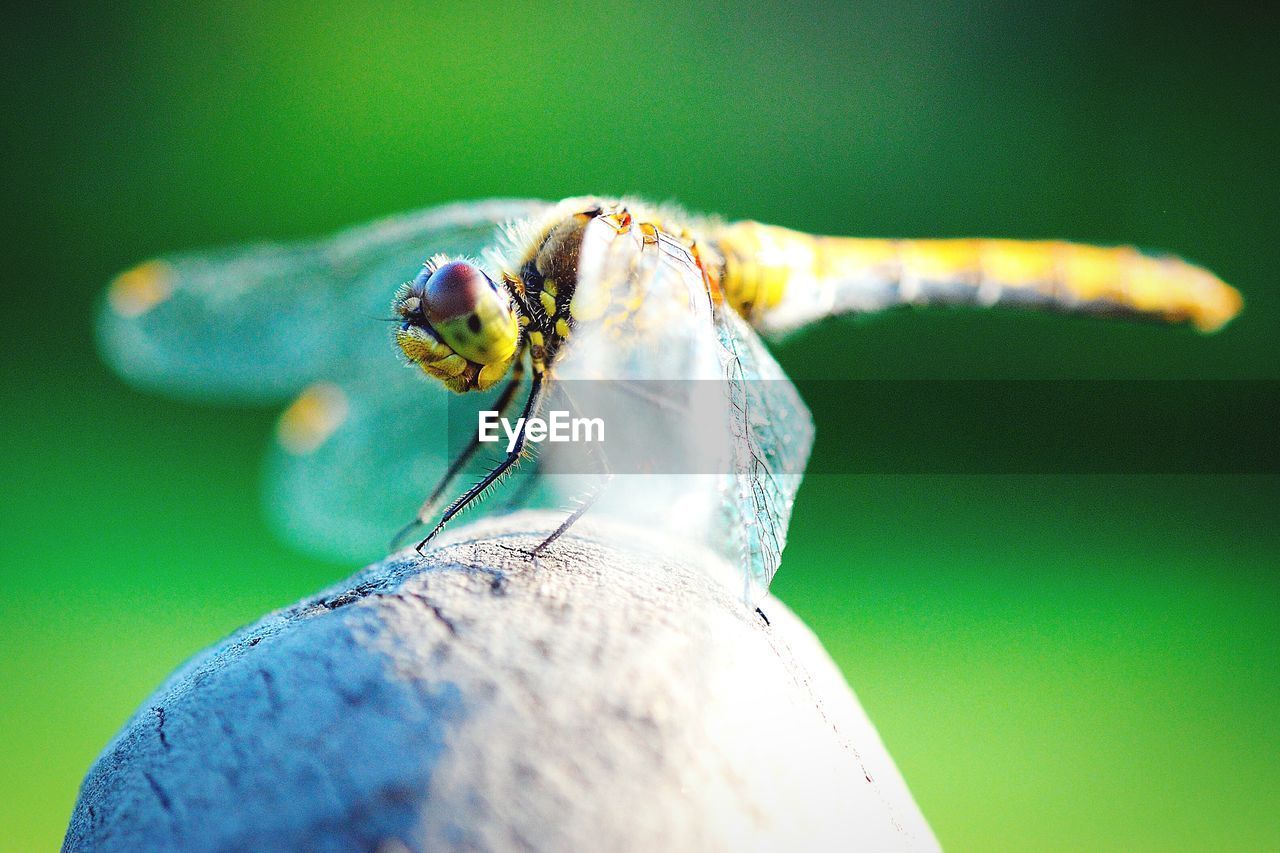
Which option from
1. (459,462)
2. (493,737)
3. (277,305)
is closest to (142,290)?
(277,305)

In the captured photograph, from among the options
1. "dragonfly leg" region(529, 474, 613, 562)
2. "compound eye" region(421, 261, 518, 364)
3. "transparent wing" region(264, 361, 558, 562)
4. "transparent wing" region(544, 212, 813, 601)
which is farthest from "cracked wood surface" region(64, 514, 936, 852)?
"transparent wing" region(264, 361, 558, 562)

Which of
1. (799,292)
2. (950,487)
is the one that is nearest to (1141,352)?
(950,487)

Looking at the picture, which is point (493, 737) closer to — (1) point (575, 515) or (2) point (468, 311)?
(1) point (575, 515)

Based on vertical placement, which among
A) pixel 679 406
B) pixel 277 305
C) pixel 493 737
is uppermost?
pixel 277 305

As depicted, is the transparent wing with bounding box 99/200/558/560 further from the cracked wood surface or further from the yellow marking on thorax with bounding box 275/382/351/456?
the cracked wood surface

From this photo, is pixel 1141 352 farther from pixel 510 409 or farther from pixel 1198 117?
pixel 510 409

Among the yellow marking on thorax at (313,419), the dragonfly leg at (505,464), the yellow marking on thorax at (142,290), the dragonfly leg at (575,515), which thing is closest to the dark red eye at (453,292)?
the dragonfly leg at (505,464)
